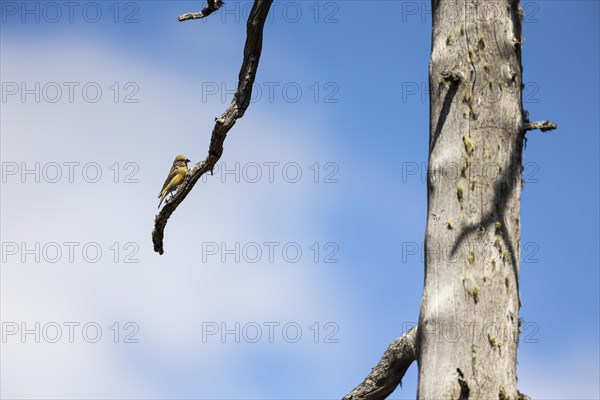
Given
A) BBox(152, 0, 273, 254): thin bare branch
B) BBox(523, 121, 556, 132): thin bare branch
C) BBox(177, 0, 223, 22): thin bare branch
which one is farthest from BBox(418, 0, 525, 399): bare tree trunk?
BBox(177, 0, 223, 22): thin bare branch

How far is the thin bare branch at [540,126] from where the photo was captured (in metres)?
3.90

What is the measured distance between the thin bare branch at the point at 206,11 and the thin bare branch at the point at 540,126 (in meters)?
2.65

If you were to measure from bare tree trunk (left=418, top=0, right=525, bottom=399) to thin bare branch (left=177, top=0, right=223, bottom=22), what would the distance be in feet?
7.03

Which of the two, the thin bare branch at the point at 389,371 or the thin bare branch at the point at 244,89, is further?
the thin bare branch at the point at 244,89

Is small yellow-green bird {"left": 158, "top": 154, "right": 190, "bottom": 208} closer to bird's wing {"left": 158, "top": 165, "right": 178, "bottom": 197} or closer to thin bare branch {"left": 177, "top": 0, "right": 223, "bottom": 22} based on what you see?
bird's wing {"left": 158, "top": 165, "right": 178, "bottom": 197}

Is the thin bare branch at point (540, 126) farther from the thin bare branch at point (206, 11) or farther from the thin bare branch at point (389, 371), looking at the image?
the thin bare branch at point (206, 11)

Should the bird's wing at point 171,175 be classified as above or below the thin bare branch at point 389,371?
above

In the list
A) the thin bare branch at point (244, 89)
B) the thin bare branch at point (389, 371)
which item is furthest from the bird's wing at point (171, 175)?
the thin bare branch at point (389, 371)

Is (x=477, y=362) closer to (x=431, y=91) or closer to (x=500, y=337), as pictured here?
(x=500, y=337)

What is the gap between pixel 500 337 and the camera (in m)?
3.51

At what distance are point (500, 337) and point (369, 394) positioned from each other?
127cm

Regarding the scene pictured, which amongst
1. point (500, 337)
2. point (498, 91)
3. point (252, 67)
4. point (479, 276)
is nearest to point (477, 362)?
point (500, 337)

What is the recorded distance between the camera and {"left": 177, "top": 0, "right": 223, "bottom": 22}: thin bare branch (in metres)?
5.59

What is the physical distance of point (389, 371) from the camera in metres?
4.38
